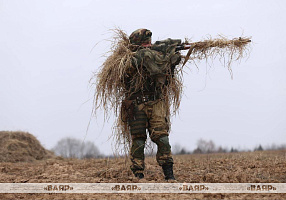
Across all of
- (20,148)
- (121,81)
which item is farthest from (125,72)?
(20,148)

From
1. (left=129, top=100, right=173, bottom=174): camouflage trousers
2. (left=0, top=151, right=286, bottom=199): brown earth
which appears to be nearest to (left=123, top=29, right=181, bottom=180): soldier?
(left=129, top=100, right=173, bottom=174): camouflage trousers

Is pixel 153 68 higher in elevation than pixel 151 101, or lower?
higher

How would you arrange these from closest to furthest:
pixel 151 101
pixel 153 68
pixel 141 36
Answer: pixel 153 68, pixel 151 101, pixel 141 36

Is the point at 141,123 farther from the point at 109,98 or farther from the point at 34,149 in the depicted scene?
the point at 34,149

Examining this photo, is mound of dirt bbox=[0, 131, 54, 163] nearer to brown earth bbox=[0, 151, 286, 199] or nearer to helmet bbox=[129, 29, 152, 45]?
brown earth bbox=[0, 151, 286, 199]

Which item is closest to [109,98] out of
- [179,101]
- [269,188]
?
[179,101]

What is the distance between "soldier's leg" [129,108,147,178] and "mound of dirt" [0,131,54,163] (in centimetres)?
808

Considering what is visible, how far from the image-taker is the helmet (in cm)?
562

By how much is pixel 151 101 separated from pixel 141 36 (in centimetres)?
107

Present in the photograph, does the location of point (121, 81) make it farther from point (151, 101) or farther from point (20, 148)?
point (20, 148)

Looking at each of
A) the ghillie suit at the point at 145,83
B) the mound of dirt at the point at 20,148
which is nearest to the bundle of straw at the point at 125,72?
the ghillie suit at the point at 145,83

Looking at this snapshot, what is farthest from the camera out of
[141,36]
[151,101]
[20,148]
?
[20,148]

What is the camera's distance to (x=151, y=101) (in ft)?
17.6

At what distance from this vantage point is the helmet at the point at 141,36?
5.62m
